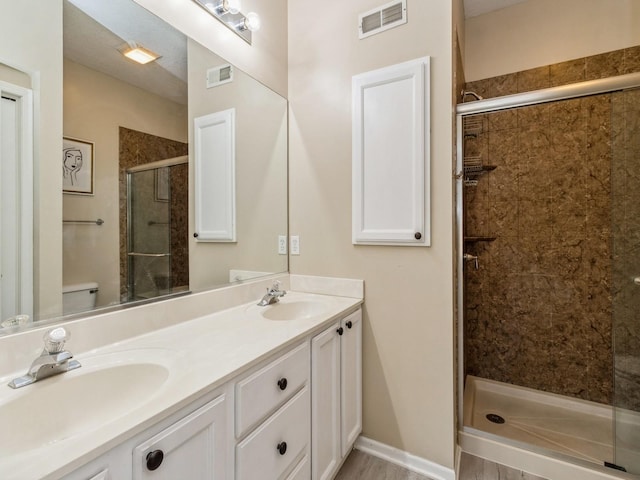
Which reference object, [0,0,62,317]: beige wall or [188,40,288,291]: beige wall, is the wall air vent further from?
[0,0,62,317]: beige wall

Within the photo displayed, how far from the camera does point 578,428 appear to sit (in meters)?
1.96

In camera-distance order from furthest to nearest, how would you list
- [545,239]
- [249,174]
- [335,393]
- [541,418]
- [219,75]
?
[545,239] → [541,418] → [249,174] → [219,75] → [335,393]

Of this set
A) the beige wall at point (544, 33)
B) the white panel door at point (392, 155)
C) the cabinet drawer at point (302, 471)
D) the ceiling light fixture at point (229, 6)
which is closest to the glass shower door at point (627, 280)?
the beige wall at point (544, 33)

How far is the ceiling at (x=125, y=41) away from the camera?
100 cm

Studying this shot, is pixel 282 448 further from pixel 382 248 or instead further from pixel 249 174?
pixel 249 174

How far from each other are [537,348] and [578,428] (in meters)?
0.50

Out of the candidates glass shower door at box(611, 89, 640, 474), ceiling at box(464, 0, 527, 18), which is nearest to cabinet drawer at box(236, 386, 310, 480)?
glass shower door at box(611, 89, 640, 474)

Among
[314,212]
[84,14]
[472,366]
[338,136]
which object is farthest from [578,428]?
[84,14]

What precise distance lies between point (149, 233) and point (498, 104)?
176 centimetres

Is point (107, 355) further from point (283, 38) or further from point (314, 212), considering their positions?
point (283, 38)

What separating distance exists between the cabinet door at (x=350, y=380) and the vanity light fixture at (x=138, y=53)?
1422 mm

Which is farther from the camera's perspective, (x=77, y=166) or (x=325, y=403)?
(x=325, y=403)

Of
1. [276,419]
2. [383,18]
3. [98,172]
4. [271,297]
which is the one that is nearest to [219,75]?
[98,172]

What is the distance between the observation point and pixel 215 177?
1523 millimetres
